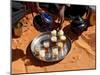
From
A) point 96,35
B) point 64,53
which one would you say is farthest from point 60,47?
point 96,35

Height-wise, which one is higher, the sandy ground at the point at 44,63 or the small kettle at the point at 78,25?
the small kettle at the point at 78,25

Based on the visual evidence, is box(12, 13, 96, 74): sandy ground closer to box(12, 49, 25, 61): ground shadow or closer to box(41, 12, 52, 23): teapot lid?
box(12, 49, 25, 61): ground shadow

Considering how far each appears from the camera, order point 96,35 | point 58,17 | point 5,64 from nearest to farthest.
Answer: point 5,64, point 58,17, point 96,35

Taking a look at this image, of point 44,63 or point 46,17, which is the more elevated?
point 46,17

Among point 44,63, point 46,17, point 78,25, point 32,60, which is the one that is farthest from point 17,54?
point 78,25

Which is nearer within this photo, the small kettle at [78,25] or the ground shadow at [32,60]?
the ground shadow at [32,60]

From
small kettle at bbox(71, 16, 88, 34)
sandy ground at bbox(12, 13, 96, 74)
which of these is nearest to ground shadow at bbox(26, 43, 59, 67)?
sandy ground at bbox(12, 13, 96, 74)

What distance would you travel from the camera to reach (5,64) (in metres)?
1.73

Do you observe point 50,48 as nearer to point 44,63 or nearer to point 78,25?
point 44,63

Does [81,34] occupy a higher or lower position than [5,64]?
higher

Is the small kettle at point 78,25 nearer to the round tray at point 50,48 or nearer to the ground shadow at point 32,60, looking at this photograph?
the round tray at point 50,48

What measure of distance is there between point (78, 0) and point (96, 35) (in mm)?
384

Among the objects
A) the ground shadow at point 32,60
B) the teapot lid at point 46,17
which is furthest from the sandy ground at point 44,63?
the teapot lid at point 46,17

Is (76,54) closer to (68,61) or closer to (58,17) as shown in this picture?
(68,61)
